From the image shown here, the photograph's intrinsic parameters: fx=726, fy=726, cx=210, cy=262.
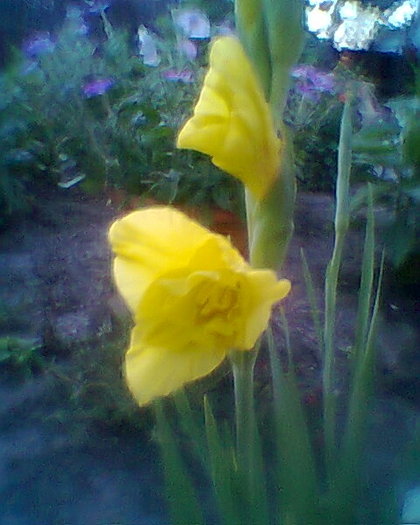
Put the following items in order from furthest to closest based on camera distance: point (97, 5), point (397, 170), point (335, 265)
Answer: point (397, 170) → point (97, 5) → point (335, 265)

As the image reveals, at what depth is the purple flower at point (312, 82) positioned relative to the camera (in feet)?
2.69

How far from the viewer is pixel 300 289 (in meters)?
0.84

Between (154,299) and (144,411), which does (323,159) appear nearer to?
(144,411)

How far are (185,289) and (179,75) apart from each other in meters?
0.53

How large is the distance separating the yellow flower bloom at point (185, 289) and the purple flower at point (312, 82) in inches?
18.6

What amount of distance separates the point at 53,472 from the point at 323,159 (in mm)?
479

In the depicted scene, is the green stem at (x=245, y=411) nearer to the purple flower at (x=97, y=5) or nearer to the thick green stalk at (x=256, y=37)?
the thick green stalk at (x=256, y=37)

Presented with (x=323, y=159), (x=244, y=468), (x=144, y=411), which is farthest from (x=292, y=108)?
(x=244, y=468)

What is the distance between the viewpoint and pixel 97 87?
0.86 metres

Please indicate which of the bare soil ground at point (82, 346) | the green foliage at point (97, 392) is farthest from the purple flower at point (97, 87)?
the green foliage at point (97, 392)

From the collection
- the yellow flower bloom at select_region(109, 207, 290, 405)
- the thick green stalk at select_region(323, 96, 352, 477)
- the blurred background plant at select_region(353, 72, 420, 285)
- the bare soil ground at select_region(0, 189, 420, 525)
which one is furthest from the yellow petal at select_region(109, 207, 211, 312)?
the blurred background plant at select_region(353, 72, 420, 285)

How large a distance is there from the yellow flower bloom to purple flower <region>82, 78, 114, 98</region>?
0.50m

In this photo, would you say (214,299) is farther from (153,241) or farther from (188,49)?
(188,49)

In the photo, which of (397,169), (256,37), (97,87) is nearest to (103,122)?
(97,87)
